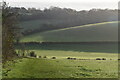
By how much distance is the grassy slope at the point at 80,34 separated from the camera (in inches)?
2771

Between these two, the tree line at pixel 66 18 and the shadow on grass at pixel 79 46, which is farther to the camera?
the tree line at pixel 66 18

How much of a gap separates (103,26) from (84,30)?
673 cm

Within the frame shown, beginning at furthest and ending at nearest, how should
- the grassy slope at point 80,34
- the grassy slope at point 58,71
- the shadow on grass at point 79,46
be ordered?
the grassy slope at point 80,34 < the shadow on grass at point 79,46 < the grassy slope at point 58,71

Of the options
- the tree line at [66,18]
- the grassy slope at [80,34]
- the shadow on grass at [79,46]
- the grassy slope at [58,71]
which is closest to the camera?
the grassy slope at [58,71]

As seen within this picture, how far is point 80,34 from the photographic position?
7762 centimetres

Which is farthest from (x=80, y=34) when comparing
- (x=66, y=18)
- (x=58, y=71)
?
(x=58, y=71)

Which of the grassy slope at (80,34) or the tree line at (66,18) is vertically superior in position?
the tree line at (66,18)

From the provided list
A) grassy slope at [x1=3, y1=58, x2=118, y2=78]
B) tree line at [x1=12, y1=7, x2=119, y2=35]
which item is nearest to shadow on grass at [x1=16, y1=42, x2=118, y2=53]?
tree line at [x1=12, y1=7, x2=119, y2=35]

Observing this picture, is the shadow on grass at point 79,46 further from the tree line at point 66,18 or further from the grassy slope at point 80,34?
the tree line at point 66,18

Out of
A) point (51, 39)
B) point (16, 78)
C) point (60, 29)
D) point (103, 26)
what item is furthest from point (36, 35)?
point (16, 78)

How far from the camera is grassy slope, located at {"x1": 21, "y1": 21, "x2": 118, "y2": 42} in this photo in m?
70.4

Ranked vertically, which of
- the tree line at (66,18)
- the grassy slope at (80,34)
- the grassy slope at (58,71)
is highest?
the tree line at (66,18)

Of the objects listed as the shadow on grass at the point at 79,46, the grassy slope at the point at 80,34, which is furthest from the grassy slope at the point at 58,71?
the grassy slope at the point at 80,34

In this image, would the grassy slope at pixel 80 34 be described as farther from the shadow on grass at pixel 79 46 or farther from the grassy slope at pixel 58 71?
the grassy slope at pixel 58 71
